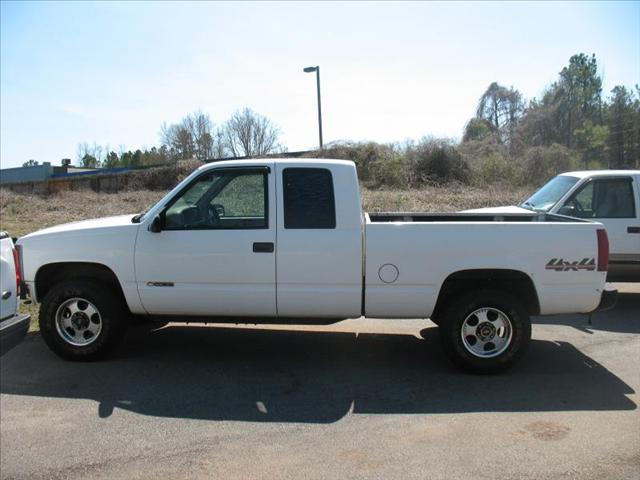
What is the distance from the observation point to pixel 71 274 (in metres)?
5.45

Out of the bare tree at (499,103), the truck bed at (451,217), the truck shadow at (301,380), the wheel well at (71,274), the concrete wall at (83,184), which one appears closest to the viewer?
the truck shadow at (301,380)

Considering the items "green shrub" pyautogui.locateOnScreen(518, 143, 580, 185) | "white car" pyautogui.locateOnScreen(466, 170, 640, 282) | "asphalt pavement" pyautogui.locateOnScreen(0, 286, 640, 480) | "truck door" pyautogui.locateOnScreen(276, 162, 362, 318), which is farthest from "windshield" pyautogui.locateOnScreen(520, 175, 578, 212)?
"green shrub" pyautogui.locateOnScreen(518, 143, 580, 185)

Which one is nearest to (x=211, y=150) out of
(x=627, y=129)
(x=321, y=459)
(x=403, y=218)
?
(x=627, y=129)

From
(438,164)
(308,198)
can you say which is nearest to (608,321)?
(308,198)

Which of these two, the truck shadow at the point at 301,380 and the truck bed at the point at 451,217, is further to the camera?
the truck bed at the point at 451,217

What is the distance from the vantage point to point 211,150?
4525 cm

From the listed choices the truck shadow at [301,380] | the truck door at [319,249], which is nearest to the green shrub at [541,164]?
the truck shadow at [301,380]

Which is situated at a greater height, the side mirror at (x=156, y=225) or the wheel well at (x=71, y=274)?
the side mirror at (x=156, y=225)

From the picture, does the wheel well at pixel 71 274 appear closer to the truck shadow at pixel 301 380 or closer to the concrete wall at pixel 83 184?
the truck shadow at pixel 301 380

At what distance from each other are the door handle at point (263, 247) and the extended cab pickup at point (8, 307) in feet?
6.47

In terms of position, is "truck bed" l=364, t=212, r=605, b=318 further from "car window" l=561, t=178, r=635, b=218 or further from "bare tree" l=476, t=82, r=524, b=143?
"bare tree" l=476, t=82, r=524, b=143

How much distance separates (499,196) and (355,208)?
13376mm

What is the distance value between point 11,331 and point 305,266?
2439 millimetres

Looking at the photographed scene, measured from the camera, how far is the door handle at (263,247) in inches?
201
